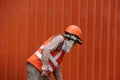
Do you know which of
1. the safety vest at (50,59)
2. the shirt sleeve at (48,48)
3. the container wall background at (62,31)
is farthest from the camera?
the container wall background at (62,31)

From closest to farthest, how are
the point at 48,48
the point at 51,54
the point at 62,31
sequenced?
1. the point at 48,48
2. the point at 51,54
3. the point at 62,31

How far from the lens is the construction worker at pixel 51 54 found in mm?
6238

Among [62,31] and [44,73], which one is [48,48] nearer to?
[44,73]

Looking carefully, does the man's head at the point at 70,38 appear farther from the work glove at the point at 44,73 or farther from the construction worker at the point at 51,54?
the work glove at the point at 44,73

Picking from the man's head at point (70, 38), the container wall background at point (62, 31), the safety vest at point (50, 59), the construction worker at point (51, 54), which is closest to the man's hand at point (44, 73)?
the construction worker at point (51, 54)

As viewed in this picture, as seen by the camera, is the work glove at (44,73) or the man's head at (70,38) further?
the man's head at (70,38)

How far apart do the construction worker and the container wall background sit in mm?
1659

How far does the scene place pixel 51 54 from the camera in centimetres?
635

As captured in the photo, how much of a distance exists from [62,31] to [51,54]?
7.03 ft

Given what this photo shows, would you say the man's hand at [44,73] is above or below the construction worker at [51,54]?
below

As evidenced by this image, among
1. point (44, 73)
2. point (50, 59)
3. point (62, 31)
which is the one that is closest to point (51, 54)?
point (50, 59)

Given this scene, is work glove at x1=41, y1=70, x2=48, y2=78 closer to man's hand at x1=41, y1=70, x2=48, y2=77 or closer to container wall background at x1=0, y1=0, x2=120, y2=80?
man's hand at x1=41, y1=70, x2=48, y2=77

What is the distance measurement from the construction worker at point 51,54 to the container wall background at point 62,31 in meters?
1.66

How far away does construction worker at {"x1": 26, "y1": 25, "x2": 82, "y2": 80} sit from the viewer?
246 inches
